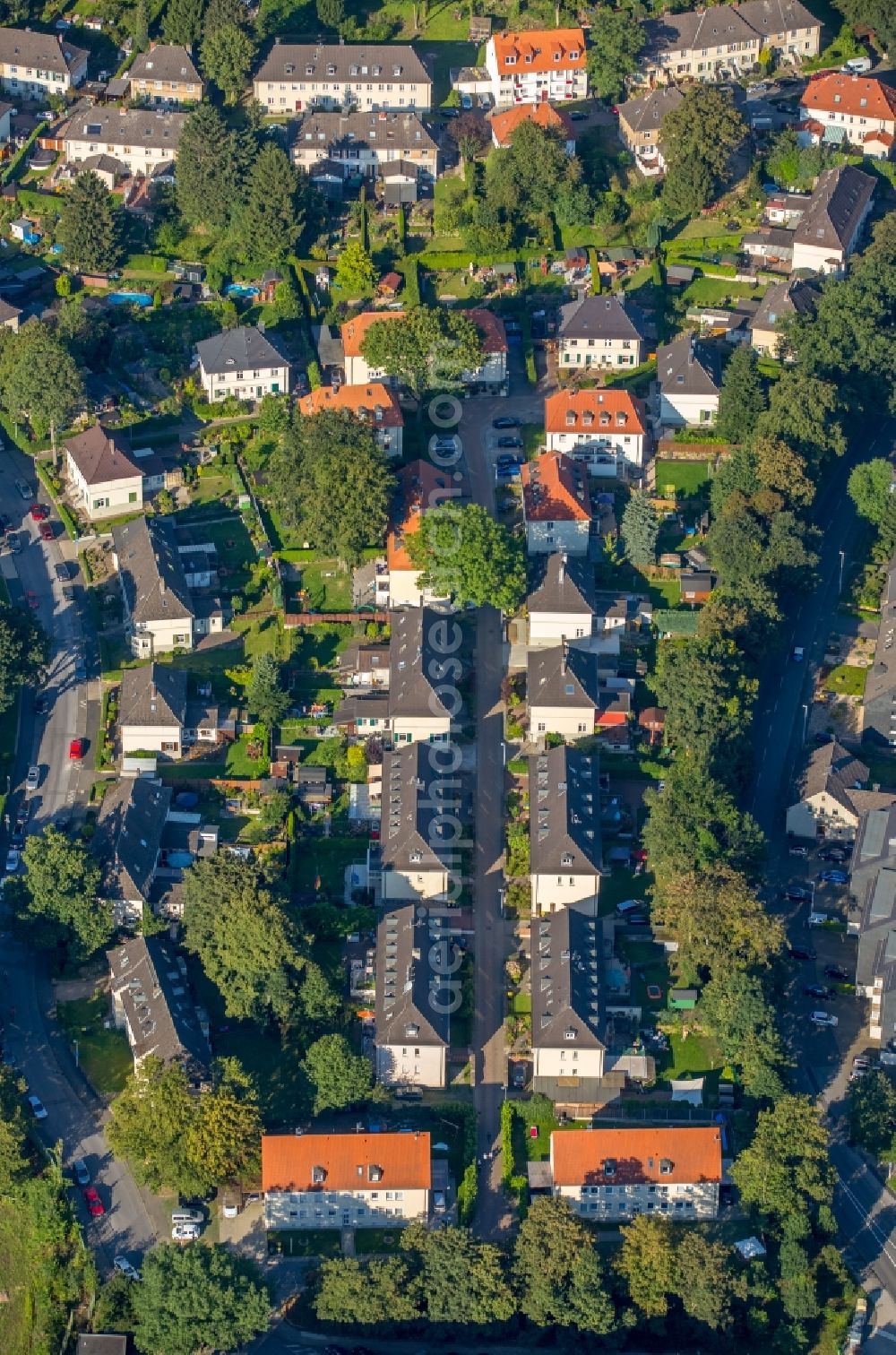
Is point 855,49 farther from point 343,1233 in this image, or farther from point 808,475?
point 343,1233

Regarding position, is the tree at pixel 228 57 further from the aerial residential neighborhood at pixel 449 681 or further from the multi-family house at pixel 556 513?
the multi-family house at pixel 556 513

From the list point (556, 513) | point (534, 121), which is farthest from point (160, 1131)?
point (534, 121)

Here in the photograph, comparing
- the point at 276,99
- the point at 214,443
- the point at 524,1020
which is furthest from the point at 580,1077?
the point at 276,99

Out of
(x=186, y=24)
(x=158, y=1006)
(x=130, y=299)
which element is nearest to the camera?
(x=158, y=1006)

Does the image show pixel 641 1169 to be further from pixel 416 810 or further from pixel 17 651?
pixel 17 651

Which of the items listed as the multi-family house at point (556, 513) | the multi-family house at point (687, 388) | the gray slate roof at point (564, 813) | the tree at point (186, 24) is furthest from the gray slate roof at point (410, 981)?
the tree at point (186, 24)

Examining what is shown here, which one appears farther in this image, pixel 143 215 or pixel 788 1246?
pixel 143 215
